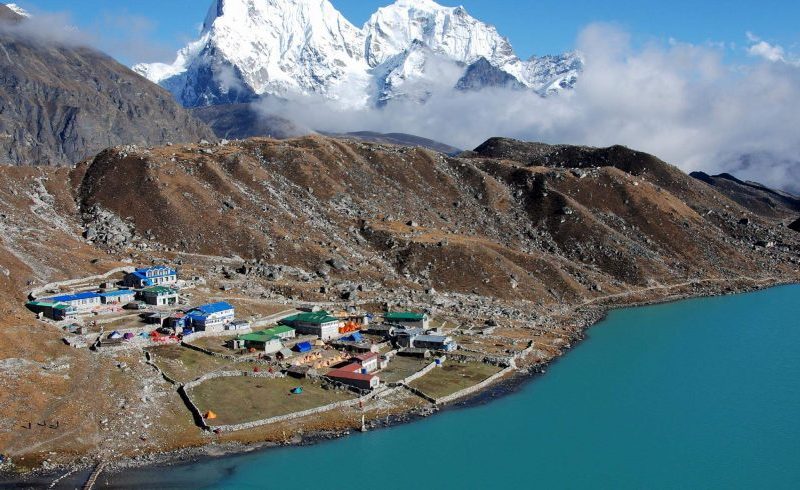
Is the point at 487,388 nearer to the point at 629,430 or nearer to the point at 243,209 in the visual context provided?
the point at 629,430

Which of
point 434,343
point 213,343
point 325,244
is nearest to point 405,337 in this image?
point 434,343

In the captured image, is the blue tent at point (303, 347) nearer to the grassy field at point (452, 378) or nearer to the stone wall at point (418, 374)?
the stone wall at point (418, 374)

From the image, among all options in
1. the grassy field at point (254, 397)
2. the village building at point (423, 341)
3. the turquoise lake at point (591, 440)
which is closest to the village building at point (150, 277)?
the grassy field at point (254, 397)

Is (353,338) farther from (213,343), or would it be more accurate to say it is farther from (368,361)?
(213,343)

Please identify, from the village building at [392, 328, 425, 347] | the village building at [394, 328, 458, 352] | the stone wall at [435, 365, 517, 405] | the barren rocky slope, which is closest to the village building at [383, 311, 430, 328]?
the village building at [392, 328, 425, 347]

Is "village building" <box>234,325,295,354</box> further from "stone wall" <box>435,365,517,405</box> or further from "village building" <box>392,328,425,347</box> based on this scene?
"stone wall" <box>435,365,517,405</box>

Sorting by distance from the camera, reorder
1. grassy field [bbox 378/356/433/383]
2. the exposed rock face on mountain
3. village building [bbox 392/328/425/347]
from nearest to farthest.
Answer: grassy field [bbox 378/356/433/383], village building [bbox 392/328/425/347], the exposed rock face on mountain
